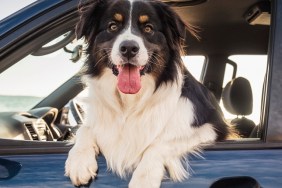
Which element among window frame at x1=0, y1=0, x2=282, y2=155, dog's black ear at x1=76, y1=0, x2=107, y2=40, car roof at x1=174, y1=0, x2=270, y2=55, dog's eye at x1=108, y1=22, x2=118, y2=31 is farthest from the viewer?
car roof at x1=174, y1=0, x2=270, y2=55

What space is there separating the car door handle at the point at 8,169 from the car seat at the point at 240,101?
5.01ft

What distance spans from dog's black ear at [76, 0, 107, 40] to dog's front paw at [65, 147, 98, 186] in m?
0.58

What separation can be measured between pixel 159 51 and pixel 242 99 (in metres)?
0.94

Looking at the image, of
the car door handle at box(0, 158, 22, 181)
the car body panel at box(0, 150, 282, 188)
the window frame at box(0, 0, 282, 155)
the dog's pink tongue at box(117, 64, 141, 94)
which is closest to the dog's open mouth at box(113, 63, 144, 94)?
the dog's pink tongue at box(117, 64, 141, 94)

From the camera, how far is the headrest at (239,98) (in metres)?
3.25

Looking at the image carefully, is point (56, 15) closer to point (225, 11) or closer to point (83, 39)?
point (83, 39)

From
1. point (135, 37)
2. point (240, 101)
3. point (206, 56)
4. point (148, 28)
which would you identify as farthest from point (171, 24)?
point (206, 56)

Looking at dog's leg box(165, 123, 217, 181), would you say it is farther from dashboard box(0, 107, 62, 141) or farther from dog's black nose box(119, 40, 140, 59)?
dashboard box(0, 107, 62, 141)

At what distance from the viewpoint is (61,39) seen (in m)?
2.34

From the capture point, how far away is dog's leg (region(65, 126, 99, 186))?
1883mm

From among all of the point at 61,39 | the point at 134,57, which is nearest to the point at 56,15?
the point at 61,39

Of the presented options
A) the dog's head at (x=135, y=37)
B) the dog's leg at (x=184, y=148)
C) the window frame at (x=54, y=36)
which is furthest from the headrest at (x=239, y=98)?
the window frame at (x=54, y=36)

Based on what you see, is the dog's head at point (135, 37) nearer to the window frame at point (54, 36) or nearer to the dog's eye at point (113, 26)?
the dog's eye at point (113, 26)

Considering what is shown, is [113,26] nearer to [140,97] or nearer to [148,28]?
[148,28]
